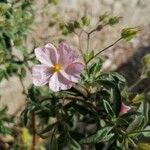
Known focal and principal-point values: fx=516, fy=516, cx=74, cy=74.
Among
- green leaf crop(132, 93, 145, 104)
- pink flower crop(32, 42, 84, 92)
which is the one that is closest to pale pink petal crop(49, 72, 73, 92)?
pink flower crop(32, 42, 84, 92)

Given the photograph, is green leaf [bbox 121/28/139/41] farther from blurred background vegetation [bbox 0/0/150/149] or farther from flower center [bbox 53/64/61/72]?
blurred background vegetation [bbox 0/0/150/149]

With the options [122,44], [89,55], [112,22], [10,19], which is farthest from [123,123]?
[122,44]

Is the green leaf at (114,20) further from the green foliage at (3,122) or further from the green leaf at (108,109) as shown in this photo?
the green foliage at (3,122)

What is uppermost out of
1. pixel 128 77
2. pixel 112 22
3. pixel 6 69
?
pixel 112 22

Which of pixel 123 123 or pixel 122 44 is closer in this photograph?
pixel 123 123

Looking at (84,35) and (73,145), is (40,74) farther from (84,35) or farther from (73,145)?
(84,35)

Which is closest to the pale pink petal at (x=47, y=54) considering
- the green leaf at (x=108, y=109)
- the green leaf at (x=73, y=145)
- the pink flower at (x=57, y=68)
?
the pink flower at (x=57, y=68)

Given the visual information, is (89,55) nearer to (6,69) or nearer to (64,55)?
(64,55)

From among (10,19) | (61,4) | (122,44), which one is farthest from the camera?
(122,44)
